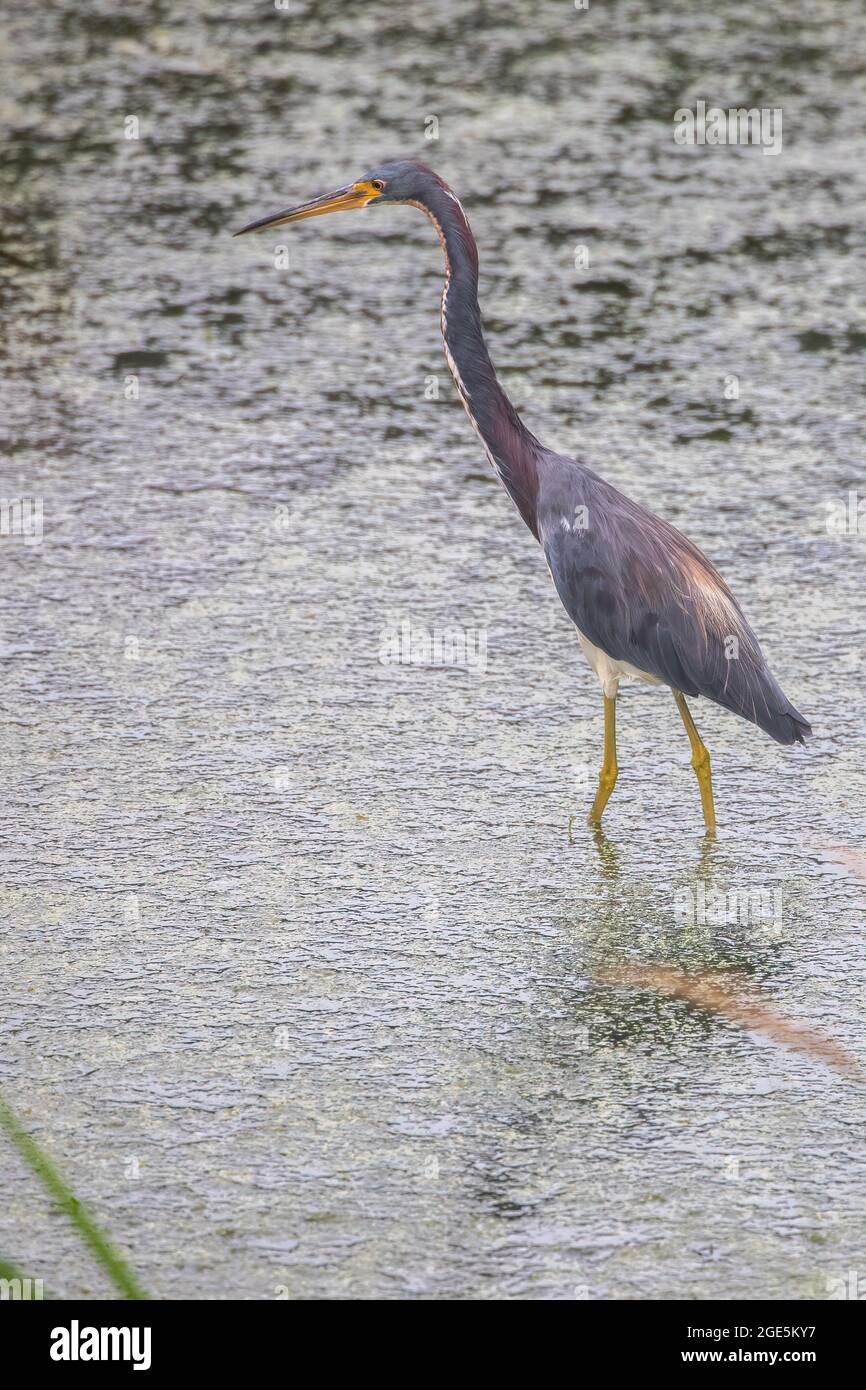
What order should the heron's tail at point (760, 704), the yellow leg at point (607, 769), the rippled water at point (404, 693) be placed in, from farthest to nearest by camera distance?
the yellow leg at point (607, 769) → the heron's tail at point (760, 704) → the rippled water at point (404, 693)

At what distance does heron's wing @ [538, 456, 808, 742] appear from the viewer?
4.53m

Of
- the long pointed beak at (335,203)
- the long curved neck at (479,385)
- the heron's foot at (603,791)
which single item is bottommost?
the heron's foot at (603,791)

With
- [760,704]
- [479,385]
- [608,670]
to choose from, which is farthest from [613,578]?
[479,385]

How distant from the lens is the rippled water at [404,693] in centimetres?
349

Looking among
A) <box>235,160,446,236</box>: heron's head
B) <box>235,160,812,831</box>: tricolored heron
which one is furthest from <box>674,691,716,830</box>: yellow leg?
<box>235,160,446,236</box>: heron's head

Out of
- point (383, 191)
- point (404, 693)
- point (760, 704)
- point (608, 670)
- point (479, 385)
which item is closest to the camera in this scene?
point (760, 704)

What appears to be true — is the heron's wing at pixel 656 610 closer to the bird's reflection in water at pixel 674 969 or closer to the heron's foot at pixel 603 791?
the heron's foot at pixel 603 791

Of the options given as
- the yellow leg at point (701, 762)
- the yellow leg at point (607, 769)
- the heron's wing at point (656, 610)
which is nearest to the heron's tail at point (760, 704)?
the heron's wing at point (656, 610)

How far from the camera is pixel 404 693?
211 inches

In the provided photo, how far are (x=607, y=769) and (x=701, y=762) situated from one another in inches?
8.6

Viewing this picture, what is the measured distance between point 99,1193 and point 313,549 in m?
2.96

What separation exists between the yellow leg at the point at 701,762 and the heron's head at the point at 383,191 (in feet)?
4.53

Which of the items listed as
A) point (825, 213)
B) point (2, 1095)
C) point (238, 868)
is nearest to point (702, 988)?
point (238, 868)

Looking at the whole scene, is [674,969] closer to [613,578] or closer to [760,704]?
[760,704]
